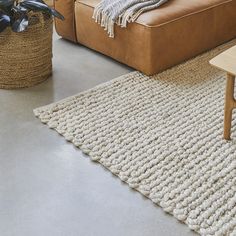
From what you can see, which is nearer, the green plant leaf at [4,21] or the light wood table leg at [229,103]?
the light wood table leg at [229,103]

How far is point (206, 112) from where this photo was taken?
86.5 inches

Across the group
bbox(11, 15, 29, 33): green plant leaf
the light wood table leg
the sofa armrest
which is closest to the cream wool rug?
the light wood table leg

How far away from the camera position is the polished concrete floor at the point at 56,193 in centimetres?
155

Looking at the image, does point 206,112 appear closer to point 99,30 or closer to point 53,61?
point 99,30

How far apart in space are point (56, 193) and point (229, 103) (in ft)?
2.82

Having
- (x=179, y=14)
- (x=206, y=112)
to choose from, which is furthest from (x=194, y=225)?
(x=179, y=14)

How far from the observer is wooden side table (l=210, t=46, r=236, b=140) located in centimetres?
183

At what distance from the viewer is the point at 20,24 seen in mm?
2203

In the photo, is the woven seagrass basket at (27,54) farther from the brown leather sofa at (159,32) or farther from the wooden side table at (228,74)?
the wooden side table at (228,74)

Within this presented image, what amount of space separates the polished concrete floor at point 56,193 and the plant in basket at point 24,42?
0.60ft

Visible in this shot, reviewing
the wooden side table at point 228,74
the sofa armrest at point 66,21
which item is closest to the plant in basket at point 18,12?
the sofa armrest at point 66,21

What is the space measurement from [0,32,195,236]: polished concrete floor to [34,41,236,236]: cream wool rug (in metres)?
0.06

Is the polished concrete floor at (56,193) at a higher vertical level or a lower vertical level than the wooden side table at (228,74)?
lower

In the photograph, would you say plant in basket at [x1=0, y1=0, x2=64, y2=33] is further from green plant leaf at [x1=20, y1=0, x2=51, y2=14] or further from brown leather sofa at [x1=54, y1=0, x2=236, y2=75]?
brown leather sofa at [x1=54, y1=0, x2=236, y2=75]
